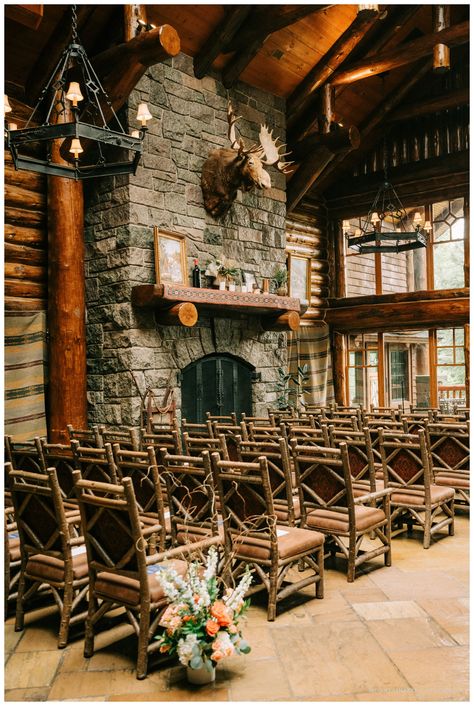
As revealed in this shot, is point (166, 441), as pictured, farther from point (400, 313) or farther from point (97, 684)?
point (400, 313)

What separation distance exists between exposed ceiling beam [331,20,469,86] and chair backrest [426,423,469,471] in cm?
628

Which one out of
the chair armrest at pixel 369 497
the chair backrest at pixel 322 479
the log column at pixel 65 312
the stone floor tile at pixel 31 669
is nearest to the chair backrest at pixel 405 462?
the chair armrest at pixel 369 497

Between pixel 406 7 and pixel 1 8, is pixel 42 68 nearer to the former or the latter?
pixel 1 8

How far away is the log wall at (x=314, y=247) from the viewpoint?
511 inches

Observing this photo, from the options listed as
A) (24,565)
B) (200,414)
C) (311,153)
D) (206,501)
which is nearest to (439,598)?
(206,501)

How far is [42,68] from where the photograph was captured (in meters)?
7.49

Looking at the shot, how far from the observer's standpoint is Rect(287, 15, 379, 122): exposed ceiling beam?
958 centimetres

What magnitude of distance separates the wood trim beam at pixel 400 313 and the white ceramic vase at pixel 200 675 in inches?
391

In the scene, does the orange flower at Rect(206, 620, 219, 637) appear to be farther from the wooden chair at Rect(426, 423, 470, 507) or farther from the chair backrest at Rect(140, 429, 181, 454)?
the wooden chair at Rect(426, 423, 470, 507)

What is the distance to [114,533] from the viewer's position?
3051 millimetres

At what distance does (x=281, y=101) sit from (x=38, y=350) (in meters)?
6.02

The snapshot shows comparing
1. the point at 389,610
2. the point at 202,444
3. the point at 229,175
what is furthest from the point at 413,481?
the point at 229,175

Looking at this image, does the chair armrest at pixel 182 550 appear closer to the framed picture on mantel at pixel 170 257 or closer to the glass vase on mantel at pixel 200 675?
the glass vase on mantel at pixel 200 675

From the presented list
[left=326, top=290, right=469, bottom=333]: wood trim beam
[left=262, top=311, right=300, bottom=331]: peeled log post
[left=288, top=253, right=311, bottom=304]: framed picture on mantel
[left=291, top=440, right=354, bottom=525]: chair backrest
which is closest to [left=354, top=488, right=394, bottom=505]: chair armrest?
[left=291, top=440, right=354, bottom=525]: chair backrest
